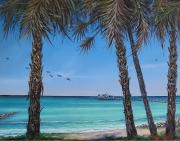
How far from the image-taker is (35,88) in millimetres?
20625

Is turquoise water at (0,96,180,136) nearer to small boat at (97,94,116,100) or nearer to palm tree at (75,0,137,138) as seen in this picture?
small boat at (97,94,116,100)

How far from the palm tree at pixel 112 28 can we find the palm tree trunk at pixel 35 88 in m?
1.87

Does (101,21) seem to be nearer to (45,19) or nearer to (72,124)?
(45,19)

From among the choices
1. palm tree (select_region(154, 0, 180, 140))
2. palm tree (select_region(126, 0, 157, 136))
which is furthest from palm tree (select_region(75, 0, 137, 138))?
palm tree (select_region(154, 0, 180, 140))

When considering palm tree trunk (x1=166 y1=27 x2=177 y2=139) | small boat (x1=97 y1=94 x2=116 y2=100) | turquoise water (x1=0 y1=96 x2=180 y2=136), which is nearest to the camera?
palm tree trunk (x1=166 y1=27 x2=177 y2=139)

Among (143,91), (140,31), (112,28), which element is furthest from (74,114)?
(112,28)

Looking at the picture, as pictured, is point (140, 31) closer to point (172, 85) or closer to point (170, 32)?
point (170, 32)

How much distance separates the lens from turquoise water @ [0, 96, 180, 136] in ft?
77.7

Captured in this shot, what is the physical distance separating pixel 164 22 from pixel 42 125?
613 cm

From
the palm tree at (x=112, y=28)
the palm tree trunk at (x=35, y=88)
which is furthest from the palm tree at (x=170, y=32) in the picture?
the palm tree trunk at (x=35, y=88)

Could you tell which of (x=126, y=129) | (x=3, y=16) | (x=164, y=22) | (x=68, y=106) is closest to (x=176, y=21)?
(x=164, y=22)

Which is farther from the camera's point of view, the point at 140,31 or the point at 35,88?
the point at 35,88

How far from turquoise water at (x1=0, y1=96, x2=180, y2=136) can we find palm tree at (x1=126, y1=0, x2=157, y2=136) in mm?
825

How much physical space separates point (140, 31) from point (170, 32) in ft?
5.63
